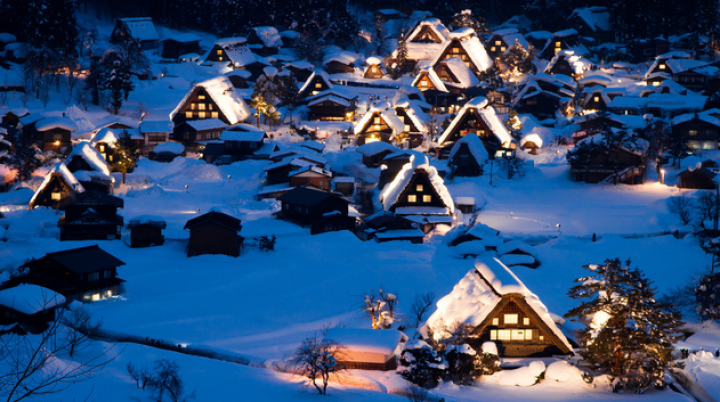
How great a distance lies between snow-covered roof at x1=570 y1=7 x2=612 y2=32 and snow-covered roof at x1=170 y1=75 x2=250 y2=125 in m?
34.2

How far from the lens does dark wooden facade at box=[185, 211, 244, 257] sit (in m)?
30.8

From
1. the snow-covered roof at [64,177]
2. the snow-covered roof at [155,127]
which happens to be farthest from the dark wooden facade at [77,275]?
the snow-covered roof at [155,127]

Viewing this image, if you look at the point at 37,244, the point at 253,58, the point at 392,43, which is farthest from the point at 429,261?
the point at 392,43

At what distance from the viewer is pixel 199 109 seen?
51656 millimetres

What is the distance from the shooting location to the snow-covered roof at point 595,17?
229 ft

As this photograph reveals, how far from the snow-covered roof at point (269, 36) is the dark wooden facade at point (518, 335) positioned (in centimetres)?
5231

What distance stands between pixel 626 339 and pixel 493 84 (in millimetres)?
41997

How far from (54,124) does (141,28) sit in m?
23.4

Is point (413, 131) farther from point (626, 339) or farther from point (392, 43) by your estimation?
point (626, 339)

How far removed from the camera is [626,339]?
17938mm

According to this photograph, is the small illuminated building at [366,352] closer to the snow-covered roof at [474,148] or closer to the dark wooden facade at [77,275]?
the dark wooden facade at [77,275]

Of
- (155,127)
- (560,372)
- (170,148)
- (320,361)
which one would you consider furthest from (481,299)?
(155,127)

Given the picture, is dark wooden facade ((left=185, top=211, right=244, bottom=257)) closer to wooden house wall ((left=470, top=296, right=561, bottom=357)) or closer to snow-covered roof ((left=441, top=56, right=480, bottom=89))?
wooden house wall ((left=470, top=296, right=561, bottom=357))

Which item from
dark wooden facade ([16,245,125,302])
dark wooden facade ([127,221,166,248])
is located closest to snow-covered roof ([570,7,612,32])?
dark wooden facade ([127,221,166,248])
